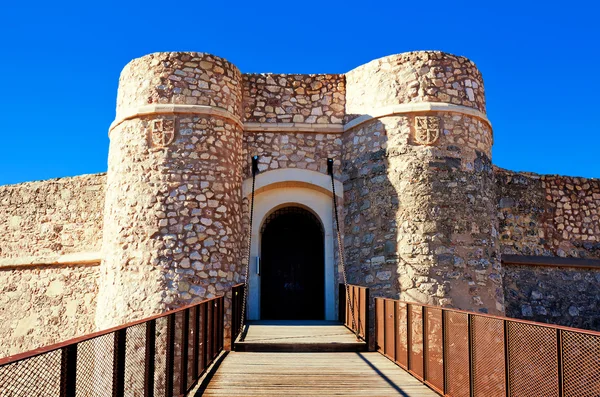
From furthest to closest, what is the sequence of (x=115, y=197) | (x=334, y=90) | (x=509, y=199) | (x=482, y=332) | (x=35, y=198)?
(x=35, y=198) < (x=509, y=199) < (x=334, y=90) < (x=115, y=197) < (x=482, y=332)

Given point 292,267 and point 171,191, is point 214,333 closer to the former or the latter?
A: point 171,191

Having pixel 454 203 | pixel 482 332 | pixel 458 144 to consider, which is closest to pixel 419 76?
pixel 458 144

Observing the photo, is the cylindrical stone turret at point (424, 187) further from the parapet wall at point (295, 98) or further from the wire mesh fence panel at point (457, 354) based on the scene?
the wire mesh fence panel at point (457, 354)

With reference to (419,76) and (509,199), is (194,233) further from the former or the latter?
(509,199)

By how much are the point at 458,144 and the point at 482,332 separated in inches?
277

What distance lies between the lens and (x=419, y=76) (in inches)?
453

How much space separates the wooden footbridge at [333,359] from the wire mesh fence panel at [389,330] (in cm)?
2

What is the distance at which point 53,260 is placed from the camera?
13.9 meters

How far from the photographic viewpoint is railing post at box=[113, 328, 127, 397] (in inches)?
155

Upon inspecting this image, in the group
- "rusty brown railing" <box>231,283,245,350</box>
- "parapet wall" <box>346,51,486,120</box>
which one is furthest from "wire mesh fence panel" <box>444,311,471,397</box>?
"parapet wall" <box>346,51,486,120</box>

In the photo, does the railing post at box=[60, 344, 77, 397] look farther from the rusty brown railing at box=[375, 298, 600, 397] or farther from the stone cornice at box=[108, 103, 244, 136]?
the stone cornice at box=[108, 103, 244, 136]

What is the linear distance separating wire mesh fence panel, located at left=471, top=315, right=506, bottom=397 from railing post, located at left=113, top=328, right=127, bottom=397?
276cm

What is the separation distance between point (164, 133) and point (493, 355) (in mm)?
8134

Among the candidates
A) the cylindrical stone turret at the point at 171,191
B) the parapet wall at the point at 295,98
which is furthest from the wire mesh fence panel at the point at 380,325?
the parapet wall at the point at 295,98
